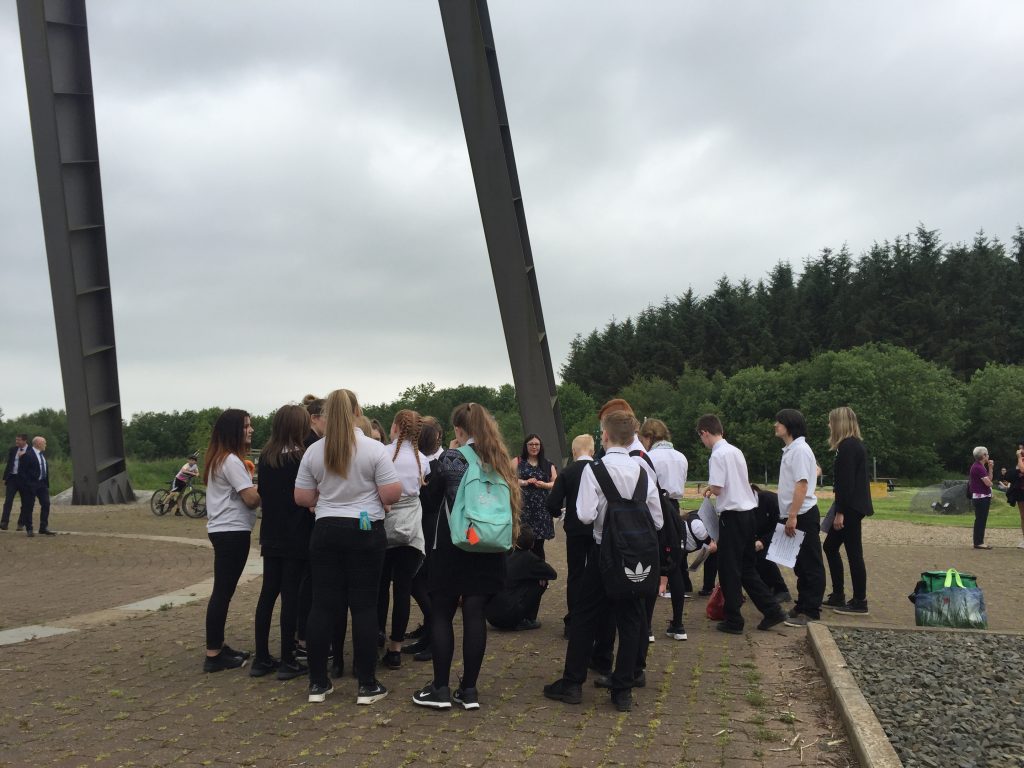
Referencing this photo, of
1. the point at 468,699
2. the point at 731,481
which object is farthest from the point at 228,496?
the point at 731,481

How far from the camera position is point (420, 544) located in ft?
20.5

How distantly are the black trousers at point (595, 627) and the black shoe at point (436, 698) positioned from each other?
27.7 inches

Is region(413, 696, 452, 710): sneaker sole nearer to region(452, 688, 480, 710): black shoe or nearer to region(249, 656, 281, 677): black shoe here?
region(452, 688, 480, 710): black shoe

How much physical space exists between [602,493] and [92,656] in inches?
144

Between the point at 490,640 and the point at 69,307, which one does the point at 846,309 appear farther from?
the point at 490,640

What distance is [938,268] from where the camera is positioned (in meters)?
71.6

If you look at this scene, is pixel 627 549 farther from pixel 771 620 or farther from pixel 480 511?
pixel 771 620

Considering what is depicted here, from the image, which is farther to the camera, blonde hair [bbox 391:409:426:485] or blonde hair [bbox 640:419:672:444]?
blonde hair [bbox 640:419:672:444]

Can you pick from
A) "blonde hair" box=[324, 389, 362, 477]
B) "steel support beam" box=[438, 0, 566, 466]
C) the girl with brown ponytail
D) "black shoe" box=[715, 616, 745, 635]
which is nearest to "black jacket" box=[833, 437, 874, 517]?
"black shoe" box=[715, 616, 745, 635]

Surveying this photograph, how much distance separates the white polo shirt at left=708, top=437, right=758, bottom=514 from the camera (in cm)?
711

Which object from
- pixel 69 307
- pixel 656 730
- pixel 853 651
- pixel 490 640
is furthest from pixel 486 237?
pixel 656 730

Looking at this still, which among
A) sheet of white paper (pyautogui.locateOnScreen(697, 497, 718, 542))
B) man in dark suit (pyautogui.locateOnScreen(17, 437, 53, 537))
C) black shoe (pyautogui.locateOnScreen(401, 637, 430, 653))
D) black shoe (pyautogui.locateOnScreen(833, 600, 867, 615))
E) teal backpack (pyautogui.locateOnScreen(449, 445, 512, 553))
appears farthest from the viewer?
man in dark suit (pyautogui.locateOnScreen(17, 437, 53, 537))

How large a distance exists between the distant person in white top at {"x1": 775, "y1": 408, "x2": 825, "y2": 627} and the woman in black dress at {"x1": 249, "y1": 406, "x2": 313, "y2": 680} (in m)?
3.86

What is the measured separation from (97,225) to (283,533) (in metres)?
17.3
